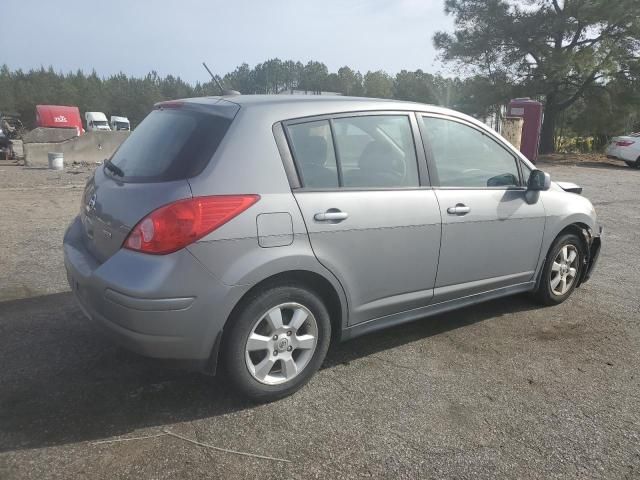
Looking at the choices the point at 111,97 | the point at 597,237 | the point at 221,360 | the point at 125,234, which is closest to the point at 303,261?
the point at 221,360

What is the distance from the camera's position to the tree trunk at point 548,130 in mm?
24917

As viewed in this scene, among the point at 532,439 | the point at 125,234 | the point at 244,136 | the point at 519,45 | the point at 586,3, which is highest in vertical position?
the point at 586,3

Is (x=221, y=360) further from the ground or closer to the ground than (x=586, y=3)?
closer to the ground

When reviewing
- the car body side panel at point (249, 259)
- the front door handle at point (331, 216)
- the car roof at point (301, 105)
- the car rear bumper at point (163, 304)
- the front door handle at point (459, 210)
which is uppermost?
the car roof at point (301, 105)

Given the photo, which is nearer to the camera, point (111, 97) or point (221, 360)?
point (221, 360)

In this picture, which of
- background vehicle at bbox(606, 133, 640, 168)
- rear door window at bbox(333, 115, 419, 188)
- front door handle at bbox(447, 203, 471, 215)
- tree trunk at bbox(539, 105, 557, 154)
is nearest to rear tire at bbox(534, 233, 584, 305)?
front door handle at bbox(447, 203, 471, 215)

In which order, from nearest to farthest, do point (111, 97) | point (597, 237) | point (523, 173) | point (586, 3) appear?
point (523, 173)
point (597, 237)
point (586, 3)
point (111, 97)

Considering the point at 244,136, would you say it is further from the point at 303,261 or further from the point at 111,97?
the point at 111,97

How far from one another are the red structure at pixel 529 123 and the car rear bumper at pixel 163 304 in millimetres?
18031

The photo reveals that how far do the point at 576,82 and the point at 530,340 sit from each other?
2320 cm

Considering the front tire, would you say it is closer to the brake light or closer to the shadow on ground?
the shadow on ground

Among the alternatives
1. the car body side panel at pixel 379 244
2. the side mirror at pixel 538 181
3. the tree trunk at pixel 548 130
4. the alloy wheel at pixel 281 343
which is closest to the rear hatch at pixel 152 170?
the car body side panel at pixel 379 244

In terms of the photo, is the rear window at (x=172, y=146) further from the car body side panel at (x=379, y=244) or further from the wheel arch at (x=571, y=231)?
the wheel arch at (x=571, y=231)

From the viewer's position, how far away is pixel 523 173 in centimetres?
433
